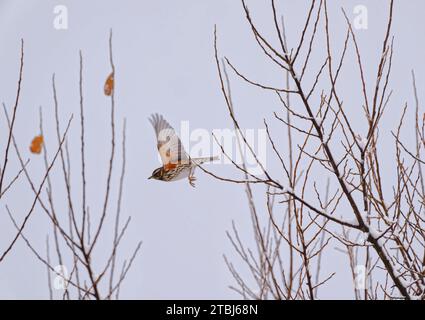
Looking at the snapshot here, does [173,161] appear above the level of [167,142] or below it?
below

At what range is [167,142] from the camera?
256 cm

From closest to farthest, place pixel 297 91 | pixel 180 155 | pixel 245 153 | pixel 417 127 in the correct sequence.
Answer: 1. pixel 297 91
2. pixel 245 153
3. pixel 417 127
4. pixel 180 155

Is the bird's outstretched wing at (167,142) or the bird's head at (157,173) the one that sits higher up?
the bird's outstretched wing at (167,142)

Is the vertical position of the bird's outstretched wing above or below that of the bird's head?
above

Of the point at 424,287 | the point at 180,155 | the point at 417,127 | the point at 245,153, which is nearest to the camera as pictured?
the point at 424,287

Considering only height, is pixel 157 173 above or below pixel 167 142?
below

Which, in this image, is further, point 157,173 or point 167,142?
point 167,142

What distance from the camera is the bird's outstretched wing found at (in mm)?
2477

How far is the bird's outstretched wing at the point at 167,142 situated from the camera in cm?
248

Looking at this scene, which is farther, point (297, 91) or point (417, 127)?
point (417, 127)
